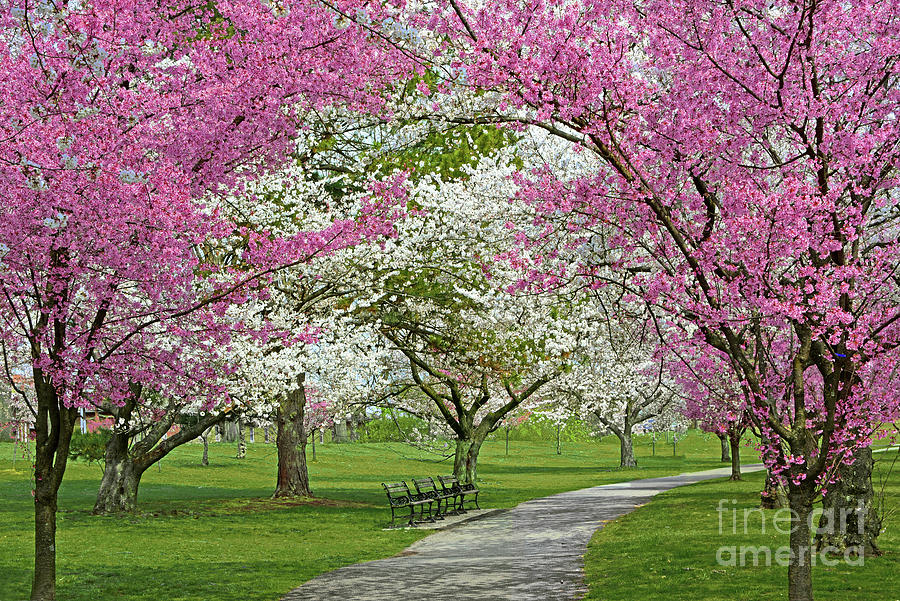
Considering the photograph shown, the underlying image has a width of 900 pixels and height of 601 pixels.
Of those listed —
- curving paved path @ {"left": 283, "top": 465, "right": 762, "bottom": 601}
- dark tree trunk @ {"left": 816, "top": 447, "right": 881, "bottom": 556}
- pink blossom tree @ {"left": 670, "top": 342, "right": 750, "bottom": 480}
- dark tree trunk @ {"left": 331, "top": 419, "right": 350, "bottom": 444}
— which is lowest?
dark tree trunk @ {"left": 331, "top": 419, "right": 350, "bottom": 444}

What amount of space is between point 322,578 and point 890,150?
10.2 m

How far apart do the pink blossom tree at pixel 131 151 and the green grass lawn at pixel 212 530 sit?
15.1ft

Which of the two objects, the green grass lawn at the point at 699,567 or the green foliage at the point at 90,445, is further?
the green foliage at the point at 90,445

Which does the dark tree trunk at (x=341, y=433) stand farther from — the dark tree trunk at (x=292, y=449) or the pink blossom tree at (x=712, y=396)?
the dark tree trunk at (x=292, y=449)

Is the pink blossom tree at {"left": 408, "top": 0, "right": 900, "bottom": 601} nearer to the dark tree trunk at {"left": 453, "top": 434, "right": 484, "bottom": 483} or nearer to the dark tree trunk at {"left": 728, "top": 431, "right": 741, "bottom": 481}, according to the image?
the dark tree trunk at {"left": 453, "top": 434, "right": 484, "bottom": 483}

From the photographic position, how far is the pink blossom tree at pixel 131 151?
24.9 ft

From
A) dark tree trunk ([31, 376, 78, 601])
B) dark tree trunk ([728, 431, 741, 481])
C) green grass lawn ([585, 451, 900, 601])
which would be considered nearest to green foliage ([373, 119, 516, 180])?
green grass lawn ([585, 451, 900, 601])

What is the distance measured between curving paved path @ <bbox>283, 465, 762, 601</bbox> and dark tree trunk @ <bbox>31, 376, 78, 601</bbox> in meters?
3.40

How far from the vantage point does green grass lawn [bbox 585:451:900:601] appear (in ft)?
36.0

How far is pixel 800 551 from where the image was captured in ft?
23.7

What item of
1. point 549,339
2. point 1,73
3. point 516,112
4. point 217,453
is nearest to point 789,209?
point 516,112

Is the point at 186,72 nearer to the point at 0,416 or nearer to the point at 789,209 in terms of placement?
the point at 789,209

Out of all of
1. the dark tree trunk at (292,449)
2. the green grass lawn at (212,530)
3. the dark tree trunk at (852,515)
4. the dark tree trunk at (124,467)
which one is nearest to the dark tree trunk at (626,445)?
the green grass lawn at (212,530)

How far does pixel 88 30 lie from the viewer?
25.0 ft
